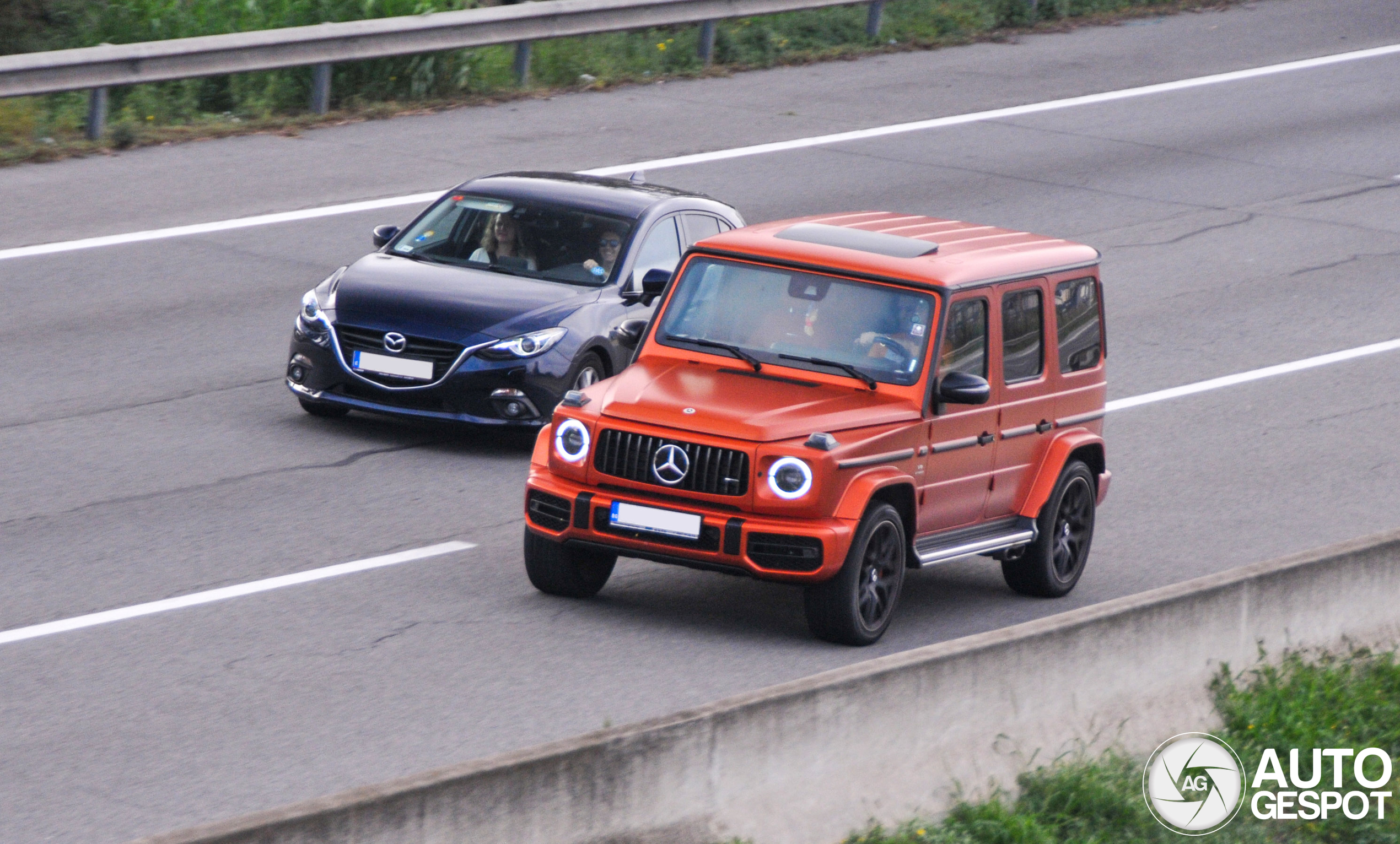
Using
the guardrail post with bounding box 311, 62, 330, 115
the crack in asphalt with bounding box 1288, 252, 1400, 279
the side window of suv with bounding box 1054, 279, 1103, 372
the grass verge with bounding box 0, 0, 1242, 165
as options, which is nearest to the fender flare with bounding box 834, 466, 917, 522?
the side window of suv with bounding box 1054, 279, 1103, 372

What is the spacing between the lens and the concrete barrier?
5828 mm

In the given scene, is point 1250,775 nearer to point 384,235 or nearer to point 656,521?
point 656,521

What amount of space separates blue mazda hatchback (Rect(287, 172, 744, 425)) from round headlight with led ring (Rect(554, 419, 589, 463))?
2.36 m

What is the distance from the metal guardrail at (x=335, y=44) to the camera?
18906 millimetres

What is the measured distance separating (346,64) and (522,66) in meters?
2.26

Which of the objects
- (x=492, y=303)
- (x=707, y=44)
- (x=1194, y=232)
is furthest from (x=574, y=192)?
(x=707, y=44)

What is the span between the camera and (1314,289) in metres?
18.3

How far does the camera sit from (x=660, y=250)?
1329cm

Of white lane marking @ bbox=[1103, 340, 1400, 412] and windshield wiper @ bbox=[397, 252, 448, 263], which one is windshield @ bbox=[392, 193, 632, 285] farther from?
white lane marking @ bbox=[1103, 340, 1400, 412]

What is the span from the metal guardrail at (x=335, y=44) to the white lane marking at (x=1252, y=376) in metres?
9.74

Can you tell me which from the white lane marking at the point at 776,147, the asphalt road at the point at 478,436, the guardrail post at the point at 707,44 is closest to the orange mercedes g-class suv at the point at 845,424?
the asphalt road at the point at 478,436

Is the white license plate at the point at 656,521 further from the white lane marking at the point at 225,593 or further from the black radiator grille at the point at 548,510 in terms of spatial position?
the white lane marking at the point at 225,593

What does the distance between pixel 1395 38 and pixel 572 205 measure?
20.9 metres

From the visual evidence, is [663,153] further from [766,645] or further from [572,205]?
[766,645]
